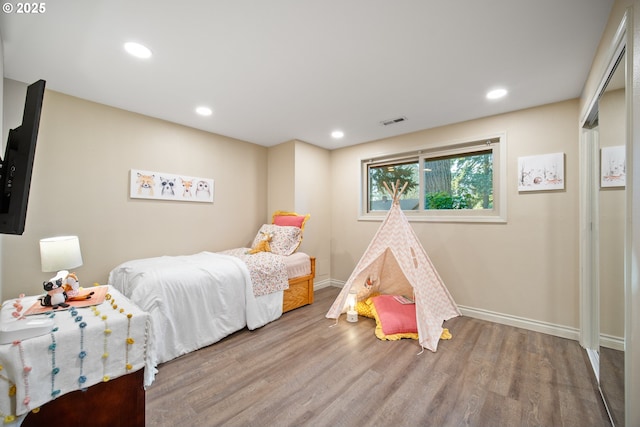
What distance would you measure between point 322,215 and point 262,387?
2866mm

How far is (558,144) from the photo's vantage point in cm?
264

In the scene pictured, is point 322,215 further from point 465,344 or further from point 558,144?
point 558,144

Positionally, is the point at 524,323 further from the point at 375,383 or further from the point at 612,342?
the point at 375,383

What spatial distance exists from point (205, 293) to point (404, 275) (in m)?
2.18

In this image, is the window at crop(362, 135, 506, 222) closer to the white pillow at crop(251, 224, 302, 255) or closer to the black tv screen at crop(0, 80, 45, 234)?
the white pillow at crop(251, 224, 302, 255)

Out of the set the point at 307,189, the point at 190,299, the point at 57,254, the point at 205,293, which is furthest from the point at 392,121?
the point at 57,254

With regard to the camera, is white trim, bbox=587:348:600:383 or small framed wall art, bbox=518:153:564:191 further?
small framed wall art, bbox=518:153:564:191

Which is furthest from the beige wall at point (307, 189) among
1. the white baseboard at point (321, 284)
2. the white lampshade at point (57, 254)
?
the white lampshade at point (57, 254)

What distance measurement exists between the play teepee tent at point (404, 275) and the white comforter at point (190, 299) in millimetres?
1082

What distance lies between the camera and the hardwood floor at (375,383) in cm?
155

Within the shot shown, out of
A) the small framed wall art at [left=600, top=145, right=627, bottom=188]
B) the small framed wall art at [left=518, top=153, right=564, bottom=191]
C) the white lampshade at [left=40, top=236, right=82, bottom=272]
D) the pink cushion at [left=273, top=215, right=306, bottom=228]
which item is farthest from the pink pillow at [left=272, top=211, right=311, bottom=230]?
the small framed wall art at [left=600, top=145, right=627, bottom=188]

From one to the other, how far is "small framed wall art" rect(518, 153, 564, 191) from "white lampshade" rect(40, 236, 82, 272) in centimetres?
438

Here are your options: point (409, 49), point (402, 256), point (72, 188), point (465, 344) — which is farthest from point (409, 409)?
point (72, 188)

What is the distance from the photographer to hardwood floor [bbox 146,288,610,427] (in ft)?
5.08
